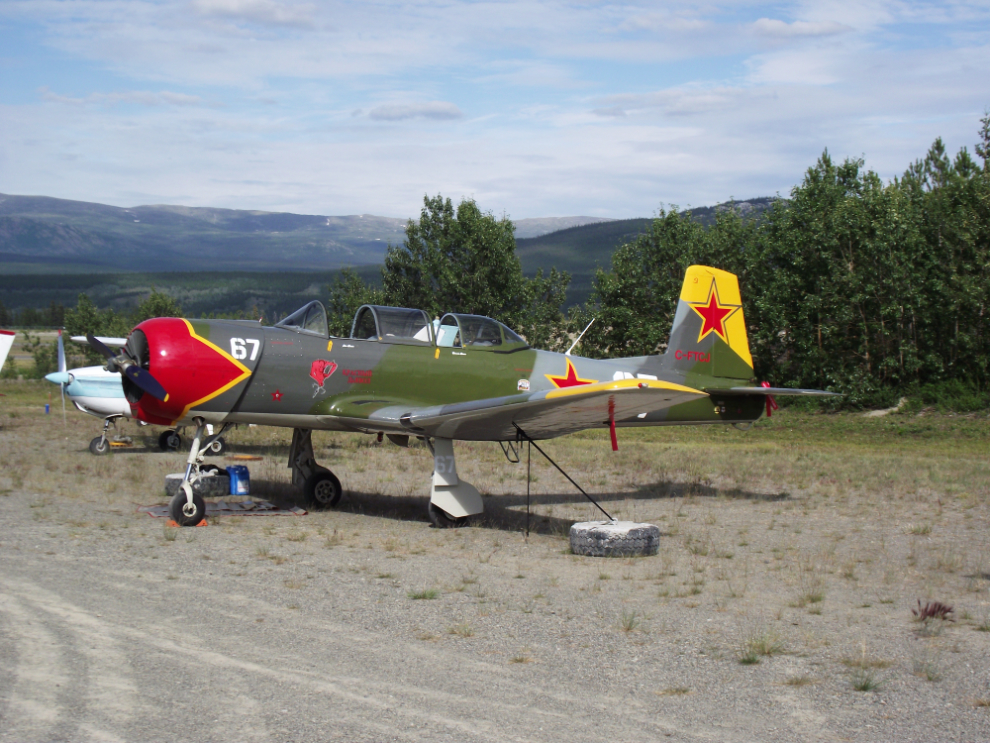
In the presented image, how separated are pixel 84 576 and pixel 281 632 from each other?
2423 mm

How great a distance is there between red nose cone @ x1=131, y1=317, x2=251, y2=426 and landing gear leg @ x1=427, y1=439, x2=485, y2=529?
2.52 metres

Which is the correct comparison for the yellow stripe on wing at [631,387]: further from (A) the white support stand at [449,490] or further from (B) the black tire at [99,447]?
(B) the black tire at [99,447]

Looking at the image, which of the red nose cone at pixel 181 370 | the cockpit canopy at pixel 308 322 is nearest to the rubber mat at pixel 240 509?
the red nose cone at pixel 181 370

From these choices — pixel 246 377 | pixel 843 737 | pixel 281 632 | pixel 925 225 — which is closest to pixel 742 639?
pixel 843 737

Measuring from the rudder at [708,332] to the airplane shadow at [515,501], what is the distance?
1882 millimetres

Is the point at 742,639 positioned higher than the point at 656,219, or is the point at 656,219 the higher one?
the point at 656,219

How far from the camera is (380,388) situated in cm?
1071

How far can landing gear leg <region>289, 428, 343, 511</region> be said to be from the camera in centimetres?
1149

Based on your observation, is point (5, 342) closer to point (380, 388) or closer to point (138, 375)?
point (138, 375)

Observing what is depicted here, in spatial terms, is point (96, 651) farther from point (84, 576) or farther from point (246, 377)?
point (246, 377)


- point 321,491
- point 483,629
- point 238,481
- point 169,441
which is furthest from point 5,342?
point 483,629

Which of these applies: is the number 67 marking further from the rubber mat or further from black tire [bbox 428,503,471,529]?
black tire [bbox 428,503,471,529]

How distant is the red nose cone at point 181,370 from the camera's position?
9.52 meters

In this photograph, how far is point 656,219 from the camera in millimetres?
35594
